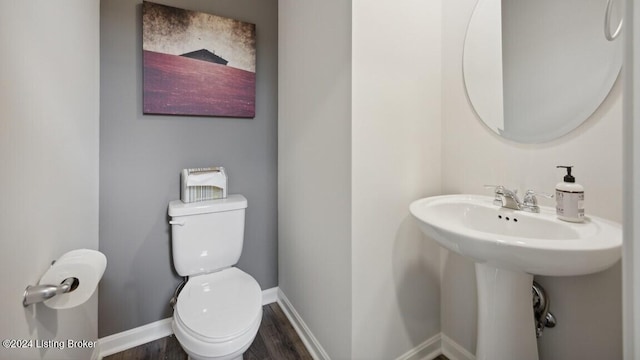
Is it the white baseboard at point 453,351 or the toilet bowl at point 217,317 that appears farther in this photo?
the white baseboard at point 453,351

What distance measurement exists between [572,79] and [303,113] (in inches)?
45.9

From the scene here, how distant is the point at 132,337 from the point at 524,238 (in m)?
1.97

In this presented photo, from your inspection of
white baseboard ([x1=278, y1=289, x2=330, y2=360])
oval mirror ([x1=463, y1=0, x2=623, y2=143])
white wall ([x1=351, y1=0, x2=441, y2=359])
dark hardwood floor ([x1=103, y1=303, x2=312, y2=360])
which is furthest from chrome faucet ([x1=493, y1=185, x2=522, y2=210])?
dark hardwood floor ([x1=103, y1=303, x2=312, y2=360])

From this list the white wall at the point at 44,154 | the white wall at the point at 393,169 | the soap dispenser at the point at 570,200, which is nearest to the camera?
the white wall at the point at 44,154

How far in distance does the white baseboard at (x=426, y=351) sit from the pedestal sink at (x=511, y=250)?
1.24 feet

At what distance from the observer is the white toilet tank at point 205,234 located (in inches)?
53.6

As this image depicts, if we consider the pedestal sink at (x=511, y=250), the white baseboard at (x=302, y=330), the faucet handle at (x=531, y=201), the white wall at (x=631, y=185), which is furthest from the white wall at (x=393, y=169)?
the white wall at (x=631, y=185)

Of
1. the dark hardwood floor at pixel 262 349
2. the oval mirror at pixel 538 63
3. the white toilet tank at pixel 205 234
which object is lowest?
the dark hardwood floor at pixel 262 349

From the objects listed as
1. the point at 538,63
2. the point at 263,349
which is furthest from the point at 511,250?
the point at 263,349

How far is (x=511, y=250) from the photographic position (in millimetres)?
668

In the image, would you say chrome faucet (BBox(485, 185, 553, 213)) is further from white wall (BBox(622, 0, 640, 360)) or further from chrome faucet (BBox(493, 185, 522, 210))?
white wall (BBox(622, 0, 640, 360))

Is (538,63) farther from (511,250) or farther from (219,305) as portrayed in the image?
(219,305)

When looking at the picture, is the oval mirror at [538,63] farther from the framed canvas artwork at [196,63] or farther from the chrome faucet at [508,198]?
the framed canvas artwork at [196,63]

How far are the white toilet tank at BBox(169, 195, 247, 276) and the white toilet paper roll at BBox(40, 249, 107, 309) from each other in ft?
1.77
